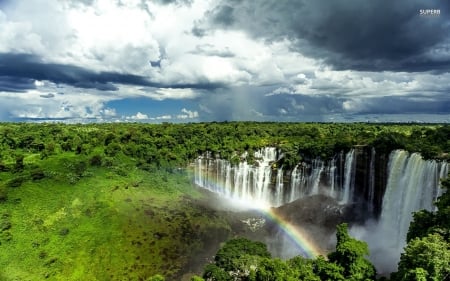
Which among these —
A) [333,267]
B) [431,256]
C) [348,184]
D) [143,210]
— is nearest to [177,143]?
[143,210]

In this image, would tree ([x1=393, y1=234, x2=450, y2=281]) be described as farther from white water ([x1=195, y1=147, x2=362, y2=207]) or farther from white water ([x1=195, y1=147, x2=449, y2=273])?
white water ([x1=195, y1=147, x2=362, y2=207])

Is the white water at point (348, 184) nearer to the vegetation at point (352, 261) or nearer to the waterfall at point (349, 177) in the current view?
the waterfall at point (349, 177)

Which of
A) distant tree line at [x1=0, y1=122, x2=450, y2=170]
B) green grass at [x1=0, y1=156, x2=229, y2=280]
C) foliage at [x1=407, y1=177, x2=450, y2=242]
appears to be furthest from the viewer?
distant tree line at [x1=0, y1=122, x2=450, y2=170]

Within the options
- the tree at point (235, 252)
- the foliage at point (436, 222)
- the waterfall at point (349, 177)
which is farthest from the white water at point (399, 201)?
the foliage at point (436, 222)

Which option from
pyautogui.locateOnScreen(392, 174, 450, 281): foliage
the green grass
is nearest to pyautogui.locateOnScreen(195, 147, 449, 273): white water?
the green grass

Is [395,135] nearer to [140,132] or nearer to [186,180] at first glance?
[186,180]

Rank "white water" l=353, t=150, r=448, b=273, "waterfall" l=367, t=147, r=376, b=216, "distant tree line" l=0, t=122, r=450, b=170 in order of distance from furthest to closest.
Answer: "distant tree line" l=0, t=122, r=450, b=170 < "waterfall" l=367, t=147, r=376, b=216 < "white water" l=353, t=150, r=448, b=273
